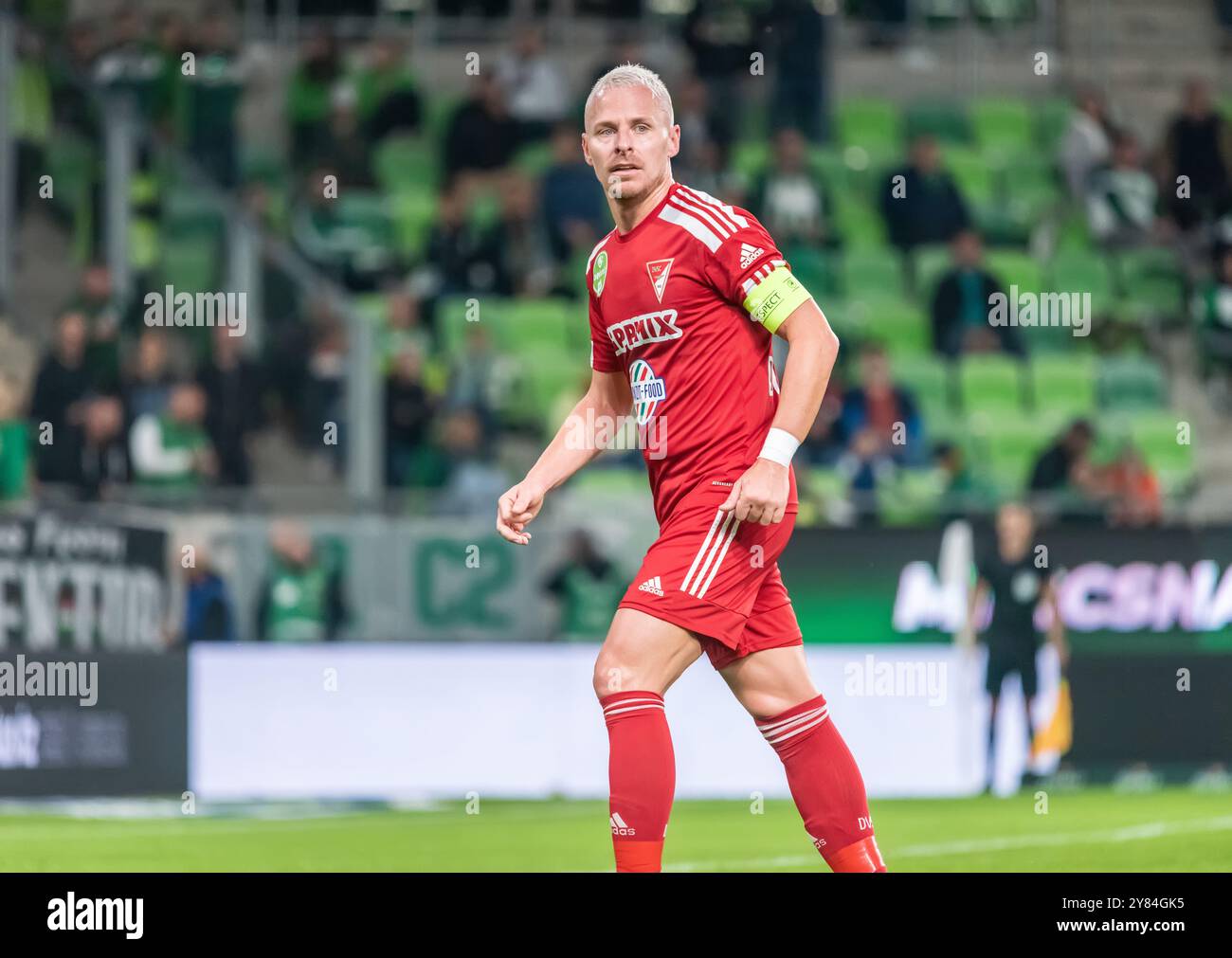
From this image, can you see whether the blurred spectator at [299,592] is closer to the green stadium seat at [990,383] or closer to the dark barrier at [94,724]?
the dark barrier at [94,724]

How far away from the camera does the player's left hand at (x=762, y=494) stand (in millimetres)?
5426

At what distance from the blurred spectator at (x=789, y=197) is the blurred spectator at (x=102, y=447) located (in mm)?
5508

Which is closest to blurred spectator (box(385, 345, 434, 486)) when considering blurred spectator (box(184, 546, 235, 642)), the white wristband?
blurred spectator (box(184, 546, 235, 642))

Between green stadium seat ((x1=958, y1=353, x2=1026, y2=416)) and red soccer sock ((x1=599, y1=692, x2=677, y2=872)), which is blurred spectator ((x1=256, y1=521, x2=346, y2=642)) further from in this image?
red soccer sock ((x1=599, y1=692, x2=677, y2=872))

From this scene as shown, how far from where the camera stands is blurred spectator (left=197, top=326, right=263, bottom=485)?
13062 mm

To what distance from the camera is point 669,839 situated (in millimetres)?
9711

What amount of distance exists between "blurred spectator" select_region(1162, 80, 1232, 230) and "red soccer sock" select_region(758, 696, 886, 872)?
12405 millimetres

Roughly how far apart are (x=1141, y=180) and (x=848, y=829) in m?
12.7

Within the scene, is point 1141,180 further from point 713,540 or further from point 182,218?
point 713,540

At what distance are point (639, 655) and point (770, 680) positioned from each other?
1.50 ft

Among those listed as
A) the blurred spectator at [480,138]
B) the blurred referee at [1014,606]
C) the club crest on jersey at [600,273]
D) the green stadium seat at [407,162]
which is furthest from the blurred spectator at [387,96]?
the club crest on jersey at [600,273]

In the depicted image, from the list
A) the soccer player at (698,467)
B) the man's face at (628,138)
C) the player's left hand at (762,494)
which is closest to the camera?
the player's left hand at (762,494)

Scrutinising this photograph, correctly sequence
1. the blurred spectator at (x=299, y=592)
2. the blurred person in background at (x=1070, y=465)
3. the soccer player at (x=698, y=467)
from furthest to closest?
the blurred person in background at (x=1070, y=465) → the blurred spectator at (x=299, y=592) → the soccer player at (x=698, y=467)

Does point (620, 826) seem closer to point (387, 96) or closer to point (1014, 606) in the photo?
point (1014, 606)
